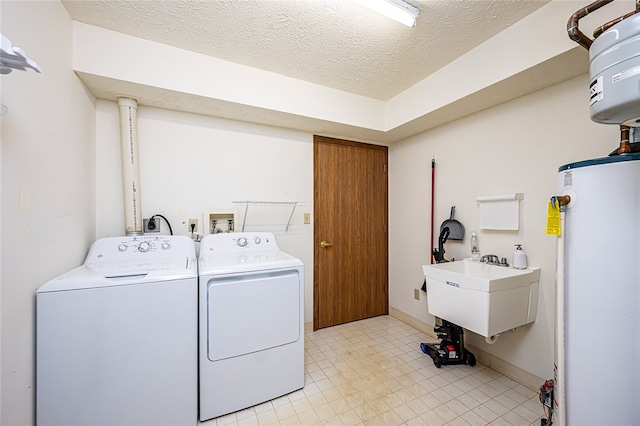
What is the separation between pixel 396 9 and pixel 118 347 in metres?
2.47

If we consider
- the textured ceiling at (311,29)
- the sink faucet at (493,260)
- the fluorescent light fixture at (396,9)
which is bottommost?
the sink faucet at (493,260)

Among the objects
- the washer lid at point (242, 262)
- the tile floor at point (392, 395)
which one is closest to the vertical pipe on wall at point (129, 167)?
the washer lid at point (242, 262)

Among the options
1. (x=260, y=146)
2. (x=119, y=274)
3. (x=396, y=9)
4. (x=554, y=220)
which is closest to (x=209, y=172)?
(x=260, y=146)

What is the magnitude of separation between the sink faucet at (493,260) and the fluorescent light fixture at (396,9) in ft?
6.10

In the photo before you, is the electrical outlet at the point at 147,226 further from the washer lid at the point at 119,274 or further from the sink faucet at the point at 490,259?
the sink faucet at the point at 490,259

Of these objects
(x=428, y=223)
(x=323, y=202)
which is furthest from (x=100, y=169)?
(x=428, y=223)

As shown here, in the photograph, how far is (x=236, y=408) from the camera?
170 cm

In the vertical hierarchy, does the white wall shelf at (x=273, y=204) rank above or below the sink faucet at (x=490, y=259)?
above

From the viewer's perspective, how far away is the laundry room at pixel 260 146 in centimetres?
122

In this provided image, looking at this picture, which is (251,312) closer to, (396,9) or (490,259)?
(490,259)

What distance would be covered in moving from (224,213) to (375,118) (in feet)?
6.19

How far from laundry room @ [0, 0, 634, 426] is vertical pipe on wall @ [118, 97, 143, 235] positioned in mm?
98

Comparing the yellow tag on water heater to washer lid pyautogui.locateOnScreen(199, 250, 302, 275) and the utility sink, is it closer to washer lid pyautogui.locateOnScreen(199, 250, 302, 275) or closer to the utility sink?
the utility sink

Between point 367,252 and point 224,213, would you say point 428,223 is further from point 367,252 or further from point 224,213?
point 224,213
